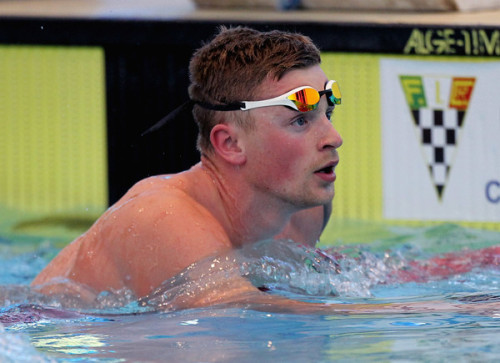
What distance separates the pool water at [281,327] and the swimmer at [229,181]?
0.08 m

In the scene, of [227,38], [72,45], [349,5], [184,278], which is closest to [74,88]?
[72,45]

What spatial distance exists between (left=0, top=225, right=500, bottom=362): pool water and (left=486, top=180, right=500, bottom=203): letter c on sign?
52.7 inches

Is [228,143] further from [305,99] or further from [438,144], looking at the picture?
[438,144]

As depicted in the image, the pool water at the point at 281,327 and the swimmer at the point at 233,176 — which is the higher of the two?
the swimmer at the point at 233,176

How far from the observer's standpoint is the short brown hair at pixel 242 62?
211cm

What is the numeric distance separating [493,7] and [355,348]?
3.32 metres

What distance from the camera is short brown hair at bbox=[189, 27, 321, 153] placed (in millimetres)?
2107

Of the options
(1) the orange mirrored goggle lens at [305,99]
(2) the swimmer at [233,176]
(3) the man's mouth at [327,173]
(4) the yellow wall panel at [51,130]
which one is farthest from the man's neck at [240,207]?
(4) the yellow wall panel at [51,130]

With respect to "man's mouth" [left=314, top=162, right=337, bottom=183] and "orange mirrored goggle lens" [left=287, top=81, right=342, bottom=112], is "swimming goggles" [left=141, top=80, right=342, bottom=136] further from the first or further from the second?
"man's mouth" [left=314, top=162, right=337, bottom=183]

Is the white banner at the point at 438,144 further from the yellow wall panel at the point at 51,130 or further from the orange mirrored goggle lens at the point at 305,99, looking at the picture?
the orange mirrored goggle lens at the point at 305,99

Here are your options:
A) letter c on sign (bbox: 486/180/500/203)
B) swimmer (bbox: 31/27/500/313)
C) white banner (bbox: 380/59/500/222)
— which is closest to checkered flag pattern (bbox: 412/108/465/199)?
white banner (bbox: 380/59/500/222)

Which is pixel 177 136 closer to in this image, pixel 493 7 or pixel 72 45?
pixel 72 45

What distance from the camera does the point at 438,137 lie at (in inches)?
148

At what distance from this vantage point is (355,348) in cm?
148
